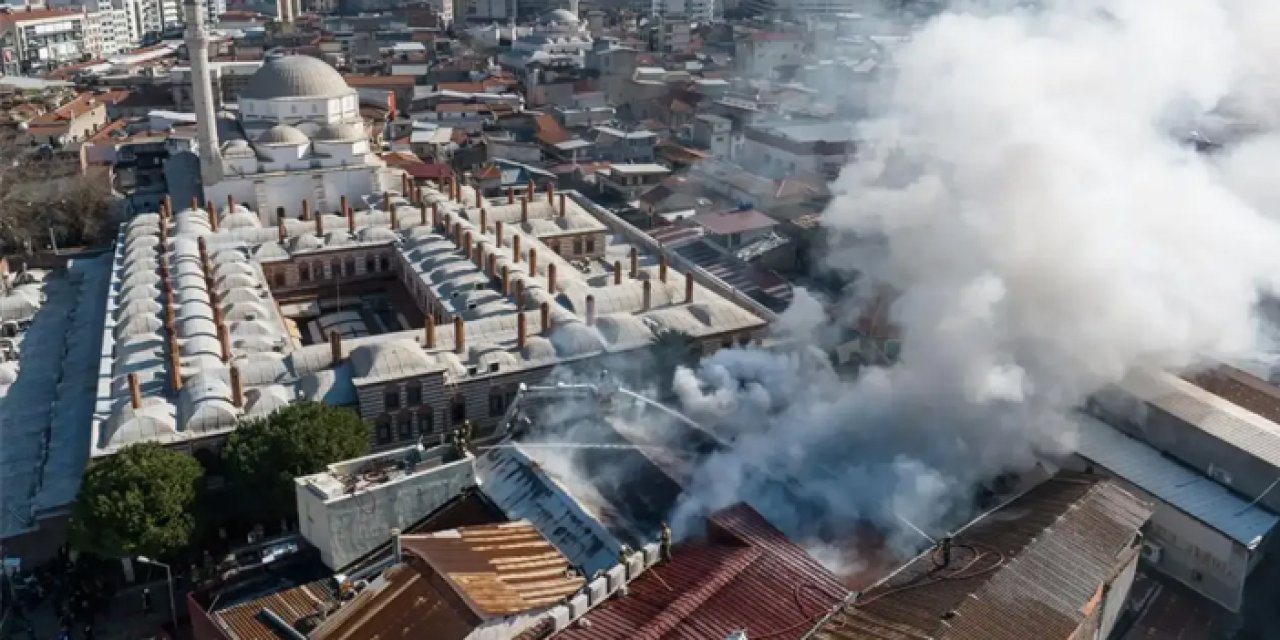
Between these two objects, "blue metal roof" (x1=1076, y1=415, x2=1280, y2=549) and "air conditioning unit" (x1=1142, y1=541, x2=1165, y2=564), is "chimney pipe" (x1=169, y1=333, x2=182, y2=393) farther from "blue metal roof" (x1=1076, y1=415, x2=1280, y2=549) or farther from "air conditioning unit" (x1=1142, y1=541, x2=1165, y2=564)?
"air conditioning unit" (x1=1142, y1=541, x2=1165, y2=564)

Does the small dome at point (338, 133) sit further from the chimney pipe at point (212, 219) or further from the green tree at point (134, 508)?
the green tree at point (134, 508)

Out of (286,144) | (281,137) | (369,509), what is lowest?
Result: (369,509)

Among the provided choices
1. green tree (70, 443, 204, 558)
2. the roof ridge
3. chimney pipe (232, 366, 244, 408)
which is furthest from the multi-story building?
the roof ridge

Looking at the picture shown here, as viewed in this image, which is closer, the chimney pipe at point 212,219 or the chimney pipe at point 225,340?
the chimney pipe at point 225,340

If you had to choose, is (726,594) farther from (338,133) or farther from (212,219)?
(338,133)

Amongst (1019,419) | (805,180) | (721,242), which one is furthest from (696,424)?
(805,180)

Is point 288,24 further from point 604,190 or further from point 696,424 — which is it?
point 696,424

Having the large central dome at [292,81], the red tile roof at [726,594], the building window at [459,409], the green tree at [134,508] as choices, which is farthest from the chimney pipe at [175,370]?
the large central dome at [292,81]

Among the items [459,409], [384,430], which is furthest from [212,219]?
[459,409]
